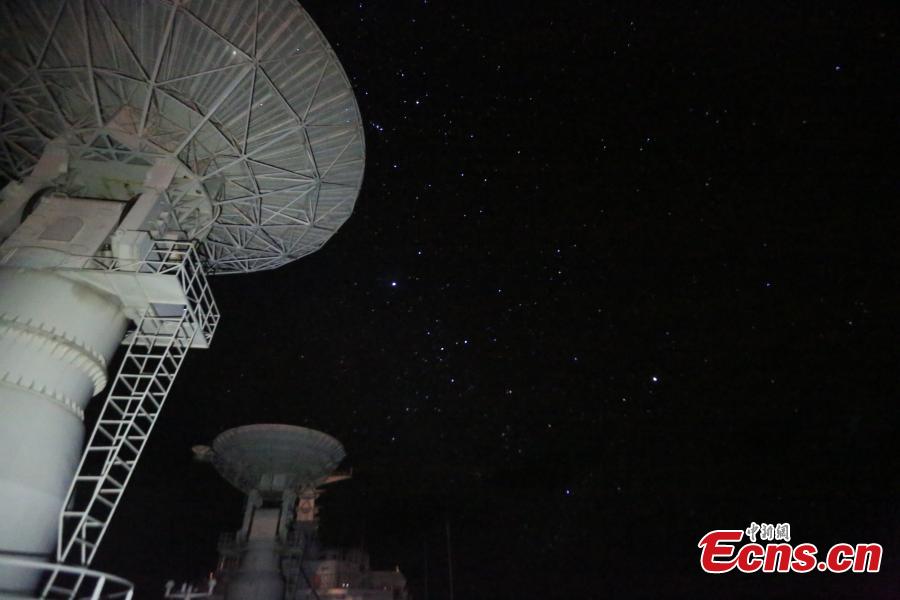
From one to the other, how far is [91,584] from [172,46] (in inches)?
1142

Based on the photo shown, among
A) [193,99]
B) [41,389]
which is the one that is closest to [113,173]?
[193,99]

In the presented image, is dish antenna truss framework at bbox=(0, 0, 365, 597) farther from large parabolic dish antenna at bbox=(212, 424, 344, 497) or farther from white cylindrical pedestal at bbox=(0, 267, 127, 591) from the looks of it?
large parabolic dish antenna at bbox=(212, 424, 344, 497)

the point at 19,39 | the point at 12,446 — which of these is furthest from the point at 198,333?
the point at 19,39

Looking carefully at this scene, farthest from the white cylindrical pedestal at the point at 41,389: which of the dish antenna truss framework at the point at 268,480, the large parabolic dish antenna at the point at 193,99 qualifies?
the dish antenna truss framework at the point at 268,480

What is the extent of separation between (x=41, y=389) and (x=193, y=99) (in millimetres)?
6038

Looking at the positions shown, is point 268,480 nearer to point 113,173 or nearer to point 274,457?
point 274,457

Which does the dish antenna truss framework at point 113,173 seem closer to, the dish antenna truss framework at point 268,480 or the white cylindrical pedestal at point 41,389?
the white cylindrical pedestal at point 41,389

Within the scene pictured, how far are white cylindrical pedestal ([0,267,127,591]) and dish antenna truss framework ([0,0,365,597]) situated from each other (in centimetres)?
2

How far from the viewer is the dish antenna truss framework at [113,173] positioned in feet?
27.5

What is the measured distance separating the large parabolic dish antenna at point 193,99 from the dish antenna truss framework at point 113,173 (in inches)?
1.2

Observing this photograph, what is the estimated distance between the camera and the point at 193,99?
1041cm

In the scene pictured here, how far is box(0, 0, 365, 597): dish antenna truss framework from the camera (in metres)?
8.38

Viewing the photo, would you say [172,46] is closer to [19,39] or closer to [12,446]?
[19,39]

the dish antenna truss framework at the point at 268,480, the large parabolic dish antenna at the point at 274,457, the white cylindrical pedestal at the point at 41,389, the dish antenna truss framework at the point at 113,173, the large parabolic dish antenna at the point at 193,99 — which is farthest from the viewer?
the dish antenna truss framework at the point at 268,480
